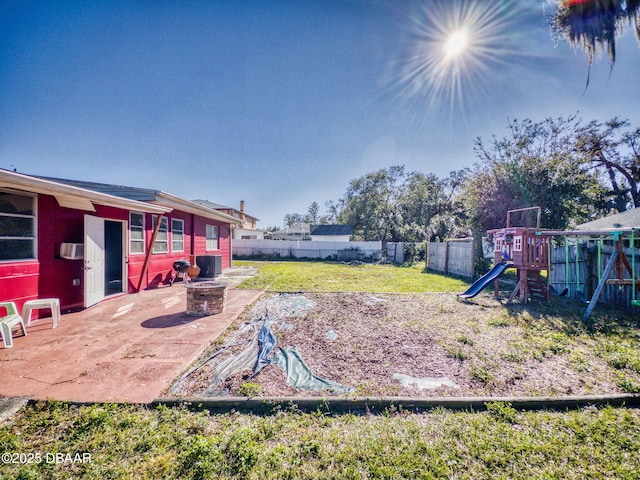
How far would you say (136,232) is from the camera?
7.29 metres

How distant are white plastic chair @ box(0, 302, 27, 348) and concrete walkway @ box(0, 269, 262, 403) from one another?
0.11m

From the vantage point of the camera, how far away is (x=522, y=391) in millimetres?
2615

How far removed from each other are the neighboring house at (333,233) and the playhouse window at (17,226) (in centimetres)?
3277

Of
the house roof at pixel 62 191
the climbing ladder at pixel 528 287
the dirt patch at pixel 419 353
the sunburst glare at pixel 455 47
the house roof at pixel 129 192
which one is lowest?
the dirt patch at pixel 419 353

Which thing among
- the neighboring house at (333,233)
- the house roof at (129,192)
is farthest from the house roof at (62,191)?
the neighboring house at (333,233)

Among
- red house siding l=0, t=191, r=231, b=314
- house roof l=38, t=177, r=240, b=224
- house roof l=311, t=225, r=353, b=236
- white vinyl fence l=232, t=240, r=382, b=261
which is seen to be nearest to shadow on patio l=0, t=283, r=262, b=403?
red house siding l=0, t=191, r=231, b=314

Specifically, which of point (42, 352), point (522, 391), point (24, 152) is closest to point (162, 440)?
point (42, 352)

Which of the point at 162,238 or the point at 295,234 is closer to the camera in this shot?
the point at 162,238

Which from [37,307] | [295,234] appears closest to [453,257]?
[37,307]

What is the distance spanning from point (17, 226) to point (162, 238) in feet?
13.4

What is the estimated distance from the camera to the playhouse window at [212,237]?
478 inches

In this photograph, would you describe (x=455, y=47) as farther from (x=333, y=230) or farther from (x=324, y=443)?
(x=333, y=230)

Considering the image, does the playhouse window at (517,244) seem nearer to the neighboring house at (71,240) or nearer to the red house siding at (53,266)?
the neighboring house at (71,240)

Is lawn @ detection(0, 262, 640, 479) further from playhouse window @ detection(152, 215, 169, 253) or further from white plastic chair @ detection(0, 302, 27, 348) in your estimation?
playhouse window @ detection(152, 215, 169, 253)
